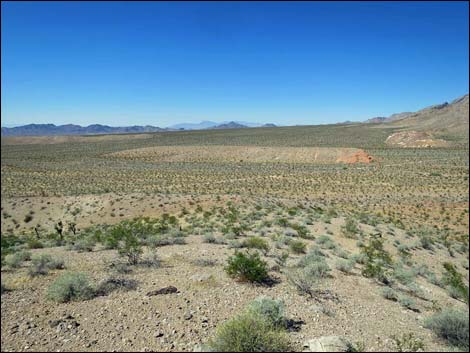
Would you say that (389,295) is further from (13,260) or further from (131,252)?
(13,260)

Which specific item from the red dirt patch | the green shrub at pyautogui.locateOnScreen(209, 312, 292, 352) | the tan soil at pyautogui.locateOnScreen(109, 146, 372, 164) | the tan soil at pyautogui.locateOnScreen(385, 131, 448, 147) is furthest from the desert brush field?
the tan soil at pyautogui.locateOnScreen(385, 131, 448, 147)

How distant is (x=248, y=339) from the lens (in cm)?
500

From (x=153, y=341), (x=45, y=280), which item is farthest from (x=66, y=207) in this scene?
(x=153, y=341)

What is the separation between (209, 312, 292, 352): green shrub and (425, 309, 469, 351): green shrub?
10.8ft

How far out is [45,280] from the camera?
7.53m

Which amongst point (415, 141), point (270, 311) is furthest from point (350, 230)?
point (415, 141)

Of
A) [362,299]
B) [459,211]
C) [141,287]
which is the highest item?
[141,287]

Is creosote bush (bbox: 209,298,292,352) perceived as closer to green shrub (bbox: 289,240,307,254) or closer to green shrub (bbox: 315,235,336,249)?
green shrub (bbox: 289,240,307,254)

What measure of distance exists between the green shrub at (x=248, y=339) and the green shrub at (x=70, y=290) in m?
2.94

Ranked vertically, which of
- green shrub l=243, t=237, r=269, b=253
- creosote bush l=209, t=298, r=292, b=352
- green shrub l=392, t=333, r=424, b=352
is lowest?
green shrub l=243, t=237, r=269, b=253

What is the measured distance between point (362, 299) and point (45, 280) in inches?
290

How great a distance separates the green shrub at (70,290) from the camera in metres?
6.49

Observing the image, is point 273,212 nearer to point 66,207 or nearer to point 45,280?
point 66,207

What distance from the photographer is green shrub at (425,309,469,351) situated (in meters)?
Result: 6.25
